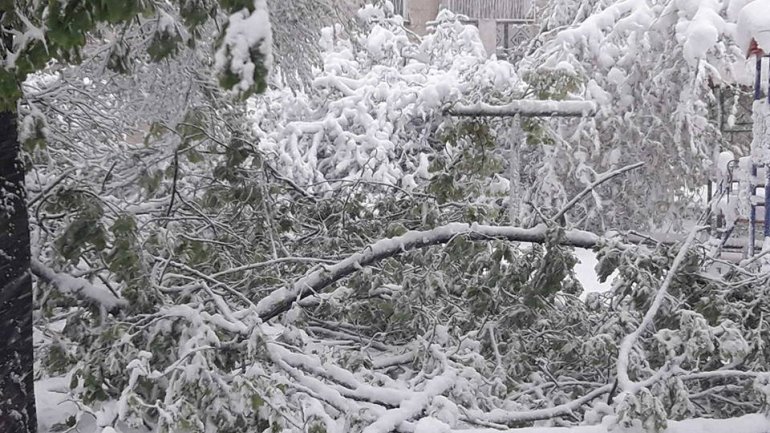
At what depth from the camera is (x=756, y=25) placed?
6391mm

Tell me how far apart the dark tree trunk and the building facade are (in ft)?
44.6

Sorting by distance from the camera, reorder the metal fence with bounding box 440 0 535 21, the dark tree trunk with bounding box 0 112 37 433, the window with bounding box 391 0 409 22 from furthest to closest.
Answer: the metal fence with bounding box 440 0 535 21, the window with bounding box 391 0 409 22, the dark tree trunk with bounding box 0 112 37 433

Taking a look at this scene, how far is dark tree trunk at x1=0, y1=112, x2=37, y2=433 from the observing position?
2564 millimetres

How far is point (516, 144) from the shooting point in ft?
13.3

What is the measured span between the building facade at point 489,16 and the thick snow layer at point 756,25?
8.97 metres

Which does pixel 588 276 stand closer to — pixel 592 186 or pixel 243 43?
pixel 592 186

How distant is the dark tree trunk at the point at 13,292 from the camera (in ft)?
8.41

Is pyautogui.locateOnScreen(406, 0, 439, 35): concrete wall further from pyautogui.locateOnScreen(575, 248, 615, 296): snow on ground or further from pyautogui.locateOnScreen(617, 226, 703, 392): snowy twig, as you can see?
pyautogui.locateOnScreen(617, 226, 703, 392): snowy twig

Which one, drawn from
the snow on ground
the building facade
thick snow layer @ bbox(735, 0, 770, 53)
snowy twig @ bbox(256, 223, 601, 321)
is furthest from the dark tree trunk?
the building facade

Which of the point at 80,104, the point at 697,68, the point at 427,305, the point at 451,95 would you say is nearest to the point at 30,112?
the point at 80,104

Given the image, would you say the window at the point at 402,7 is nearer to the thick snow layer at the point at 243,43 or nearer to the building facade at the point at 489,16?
the building facade at the point at 489,16

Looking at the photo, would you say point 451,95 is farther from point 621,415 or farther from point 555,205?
point 621,415

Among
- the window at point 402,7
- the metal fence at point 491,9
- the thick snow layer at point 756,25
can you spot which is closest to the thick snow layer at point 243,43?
the thick snow layer at point 756,25

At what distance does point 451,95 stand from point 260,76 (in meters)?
8.95
